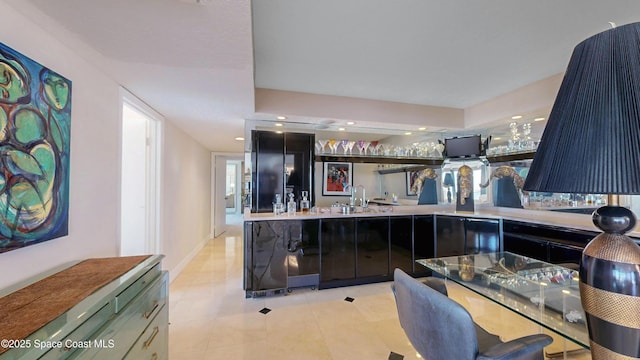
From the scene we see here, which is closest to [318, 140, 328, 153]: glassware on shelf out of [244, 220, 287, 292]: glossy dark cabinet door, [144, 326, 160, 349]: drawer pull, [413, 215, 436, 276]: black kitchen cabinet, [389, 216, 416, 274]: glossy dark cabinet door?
[244, 220, 287, 292]: glossy dark cabinet door

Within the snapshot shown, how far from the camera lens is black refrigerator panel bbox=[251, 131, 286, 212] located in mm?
3354

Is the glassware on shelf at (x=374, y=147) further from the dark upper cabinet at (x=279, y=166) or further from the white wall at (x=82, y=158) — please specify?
the white wall at (x=82, y=158)

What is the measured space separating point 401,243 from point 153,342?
2.99 meters

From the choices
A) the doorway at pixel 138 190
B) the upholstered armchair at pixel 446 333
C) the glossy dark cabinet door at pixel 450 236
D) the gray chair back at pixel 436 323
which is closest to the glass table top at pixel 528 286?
the upholstered armchair at pixel 446 333

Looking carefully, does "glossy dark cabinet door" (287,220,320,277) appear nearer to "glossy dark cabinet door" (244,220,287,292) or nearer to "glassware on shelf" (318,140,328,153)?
"glossy dark cabinet door" (244,220,287,292)

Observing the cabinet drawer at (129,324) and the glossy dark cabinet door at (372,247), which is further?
the glossy dark cabinet door at (372,247)

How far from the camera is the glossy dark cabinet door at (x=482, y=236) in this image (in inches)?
127

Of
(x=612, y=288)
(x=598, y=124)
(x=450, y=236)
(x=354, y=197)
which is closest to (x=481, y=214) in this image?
(x=450, y=236)

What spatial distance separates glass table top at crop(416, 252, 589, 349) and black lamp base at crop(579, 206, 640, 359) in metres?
0.55

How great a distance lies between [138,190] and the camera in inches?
118

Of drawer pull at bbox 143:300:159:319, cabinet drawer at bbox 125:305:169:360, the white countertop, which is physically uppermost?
the white countertop

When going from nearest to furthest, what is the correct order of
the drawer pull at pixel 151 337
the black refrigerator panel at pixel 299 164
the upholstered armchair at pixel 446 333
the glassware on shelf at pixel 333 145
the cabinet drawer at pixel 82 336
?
the cabinet drawer at pixel 82 336 → the upholstered armchair at pixel 446 333 → the drawer pull at pixel 151 337 → the black refrigerator panel at pixel 299 164 → the glassware on shelf at pixel 333 145

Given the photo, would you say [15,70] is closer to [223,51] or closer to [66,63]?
[66,63]

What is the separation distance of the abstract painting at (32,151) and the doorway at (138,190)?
1.54 meters
